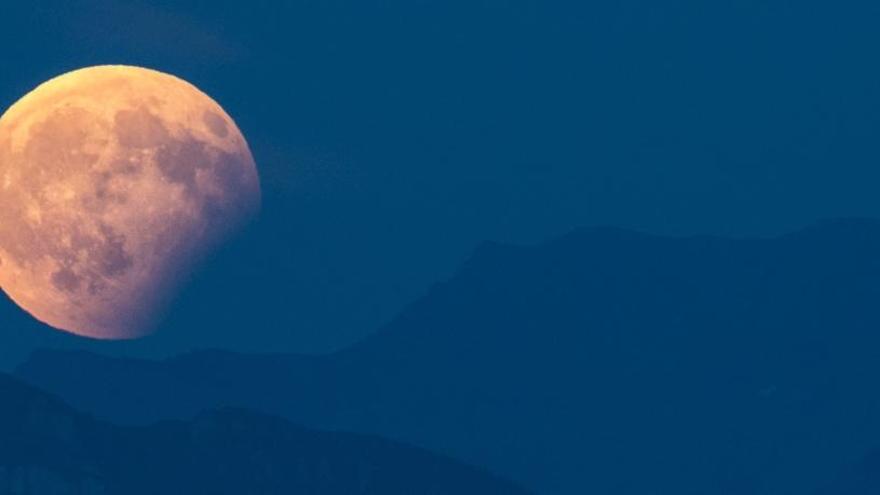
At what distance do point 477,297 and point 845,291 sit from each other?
8002 millimetres

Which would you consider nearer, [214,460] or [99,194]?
[99,194]

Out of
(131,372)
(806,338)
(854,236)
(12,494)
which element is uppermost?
(854,236)

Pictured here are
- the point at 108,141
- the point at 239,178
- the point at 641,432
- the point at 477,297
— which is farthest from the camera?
the point at 477,297

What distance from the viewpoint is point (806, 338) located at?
23.0 meters

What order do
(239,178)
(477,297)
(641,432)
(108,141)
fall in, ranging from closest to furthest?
(108,141), (239,178), (641,432), (477,297)

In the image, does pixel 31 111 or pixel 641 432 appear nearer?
pixel 31 111

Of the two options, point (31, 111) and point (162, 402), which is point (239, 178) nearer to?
point (31, 111)

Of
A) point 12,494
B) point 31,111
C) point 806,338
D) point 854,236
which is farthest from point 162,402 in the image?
point 854,236

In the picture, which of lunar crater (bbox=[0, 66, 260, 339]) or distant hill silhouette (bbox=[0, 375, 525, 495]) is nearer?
lunar crater (bbox=[0, 66, 260, 339])

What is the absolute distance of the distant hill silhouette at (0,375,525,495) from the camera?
21578 mm

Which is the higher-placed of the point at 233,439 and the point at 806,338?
the point at 806,338

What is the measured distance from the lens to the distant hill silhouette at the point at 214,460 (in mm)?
21578

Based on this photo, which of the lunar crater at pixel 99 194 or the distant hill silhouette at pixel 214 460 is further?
the distant hill silhouette at pixel 214 460

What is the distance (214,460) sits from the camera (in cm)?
2205
